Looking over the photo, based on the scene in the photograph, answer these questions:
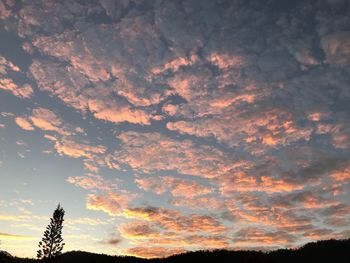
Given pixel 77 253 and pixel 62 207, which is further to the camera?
pixel 77 253

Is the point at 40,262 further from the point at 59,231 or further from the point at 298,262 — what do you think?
the point at 298,262

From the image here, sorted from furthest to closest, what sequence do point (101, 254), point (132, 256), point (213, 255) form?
point (101, 254) → point (132, 256) → point (213, 255)

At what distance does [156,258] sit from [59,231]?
28.4 meters

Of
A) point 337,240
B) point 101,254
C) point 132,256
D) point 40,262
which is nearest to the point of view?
point 40,262

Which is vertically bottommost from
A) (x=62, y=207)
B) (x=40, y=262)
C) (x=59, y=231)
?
(x=40, y=262)

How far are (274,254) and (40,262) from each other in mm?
44570

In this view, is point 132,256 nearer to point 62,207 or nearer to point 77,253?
point 77,253

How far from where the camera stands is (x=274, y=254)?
7238cm

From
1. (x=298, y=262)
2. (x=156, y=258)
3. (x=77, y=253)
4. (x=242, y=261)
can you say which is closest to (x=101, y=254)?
(x=77, y=253)

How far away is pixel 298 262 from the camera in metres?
66.5

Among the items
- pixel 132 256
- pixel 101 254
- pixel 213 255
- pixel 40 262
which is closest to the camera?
pixel 40 262

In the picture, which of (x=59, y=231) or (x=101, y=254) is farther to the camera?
(x=101, y=254)

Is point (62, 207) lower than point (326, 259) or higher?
higher

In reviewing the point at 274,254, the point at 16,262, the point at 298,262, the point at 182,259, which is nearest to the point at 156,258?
the point at 182,259
